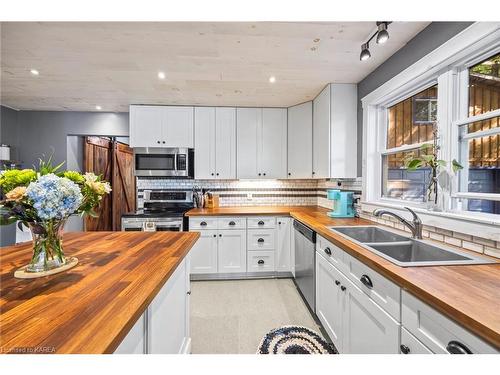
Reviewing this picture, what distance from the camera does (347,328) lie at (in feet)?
5.07

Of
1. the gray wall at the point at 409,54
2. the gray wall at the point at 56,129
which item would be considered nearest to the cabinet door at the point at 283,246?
the gray wall at the point at 409,54

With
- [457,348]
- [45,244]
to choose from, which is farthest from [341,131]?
[45,244]

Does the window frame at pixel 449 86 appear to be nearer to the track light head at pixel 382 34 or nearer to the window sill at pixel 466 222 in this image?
the window sill at pixel 466 222

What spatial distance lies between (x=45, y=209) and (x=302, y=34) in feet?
6.38

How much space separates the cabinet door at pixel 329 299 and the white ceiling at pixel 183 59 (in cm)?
180

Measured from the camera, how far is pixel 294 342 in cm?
189

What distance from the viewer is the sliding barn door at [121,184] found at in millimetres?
4762

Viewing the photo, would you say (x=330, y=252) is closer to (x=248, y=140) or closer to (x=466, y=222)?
(x=466, y=222)

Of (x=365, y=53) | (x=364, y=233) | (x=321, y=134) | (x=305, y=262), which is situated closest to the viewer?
(x=365, y=53)

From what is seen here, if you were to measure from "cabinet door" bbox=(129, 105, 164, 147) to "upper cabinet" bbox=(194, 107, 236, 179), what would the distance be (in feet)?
1.73

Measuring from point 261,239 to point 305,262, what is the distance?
81cm

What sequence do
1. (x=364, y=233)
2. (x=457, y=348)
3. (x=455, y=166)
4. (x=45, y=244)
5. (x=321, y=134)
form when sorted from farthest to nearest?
(x=321, y=134), (x=364, y=233), (x=455, y=166), (x=45, y=244), (x=457, y=348)
